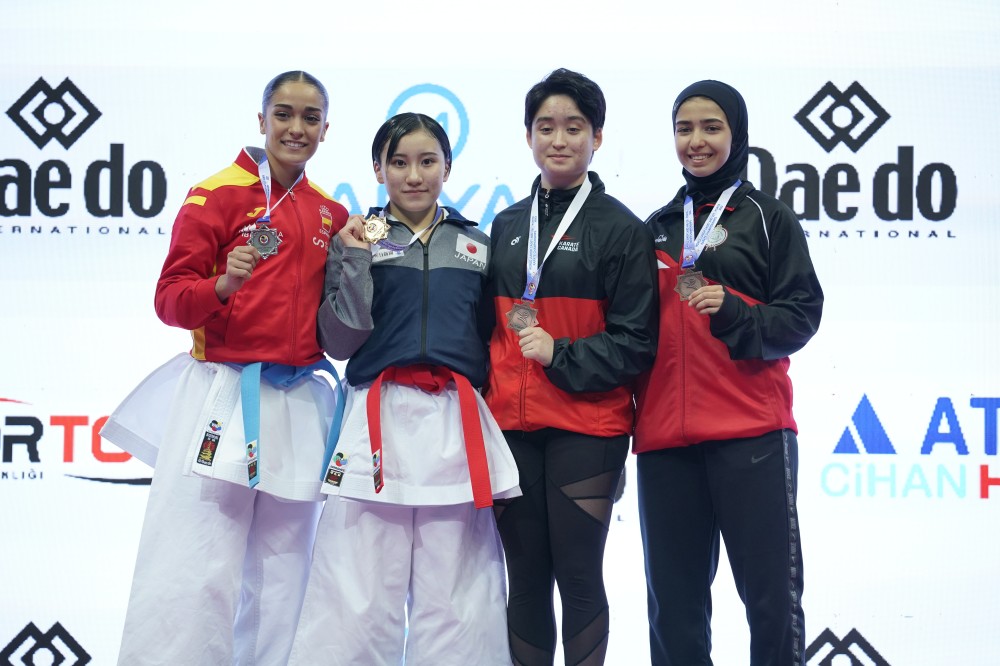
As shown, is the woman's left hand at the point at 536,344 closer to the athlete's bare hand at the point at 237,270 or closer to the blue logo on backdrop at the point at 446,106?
the athlete's bare hand at the point at 237,270

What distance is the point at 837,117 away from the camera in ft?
11.6

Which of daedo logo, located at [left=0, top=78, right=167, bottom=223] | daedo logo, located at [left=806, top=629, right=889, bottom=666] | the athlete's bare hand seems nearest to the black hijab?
the athlete's bare hand

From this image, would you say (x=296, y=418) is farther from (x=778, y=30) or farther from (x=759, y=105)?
(x=778, y=30)

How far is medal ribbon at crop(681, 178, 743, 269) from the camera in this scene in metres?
2.37

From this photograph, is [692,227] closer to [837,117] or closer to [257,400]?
[257,400]

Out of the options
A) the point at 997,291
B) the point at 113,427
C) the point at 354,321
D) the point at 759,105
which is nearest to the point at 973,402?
the point at 997,291

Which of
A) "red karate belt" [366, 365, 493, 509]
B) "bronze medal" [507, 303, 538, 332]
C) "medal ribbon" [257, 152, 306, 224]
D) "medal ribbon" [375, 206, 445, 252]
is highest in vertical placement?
"medal ribbon" [257, 152, 306, 224]

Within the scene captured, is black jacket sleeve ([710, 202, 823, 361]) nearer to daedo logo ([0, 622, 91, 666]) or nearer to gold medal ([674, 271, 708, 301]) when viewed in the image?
gold medal ([674, 271, 708, 301])

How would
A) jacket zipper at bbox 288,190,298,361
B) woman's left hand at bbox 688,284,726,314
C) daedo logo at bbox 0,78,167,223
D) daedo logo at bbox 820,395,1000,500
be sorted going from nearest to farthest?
woman's left hand at bbox 688,284,726,314 < jacket zipper at bbox 288,190,298,361 < daedo logo at bbox 820,395,1000,500 < daedo logo at bbox 0,78,167,223

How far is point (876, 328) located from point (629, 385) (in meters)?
1.48

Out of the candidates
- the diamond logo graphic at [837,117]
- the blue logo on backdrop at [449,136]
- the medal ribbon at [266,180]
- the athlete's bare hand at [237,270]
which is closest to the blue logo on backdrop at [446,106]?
the blue logo on backdrop at [449,136]

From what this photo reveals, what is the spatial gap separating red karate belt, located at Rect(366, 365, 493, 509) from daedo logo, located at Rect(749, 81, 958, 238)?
1756 mm

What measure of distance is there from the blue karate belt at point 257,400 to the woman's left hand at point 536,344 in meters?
0.59

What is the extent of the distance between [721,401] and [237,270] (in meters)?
A: 1.30
